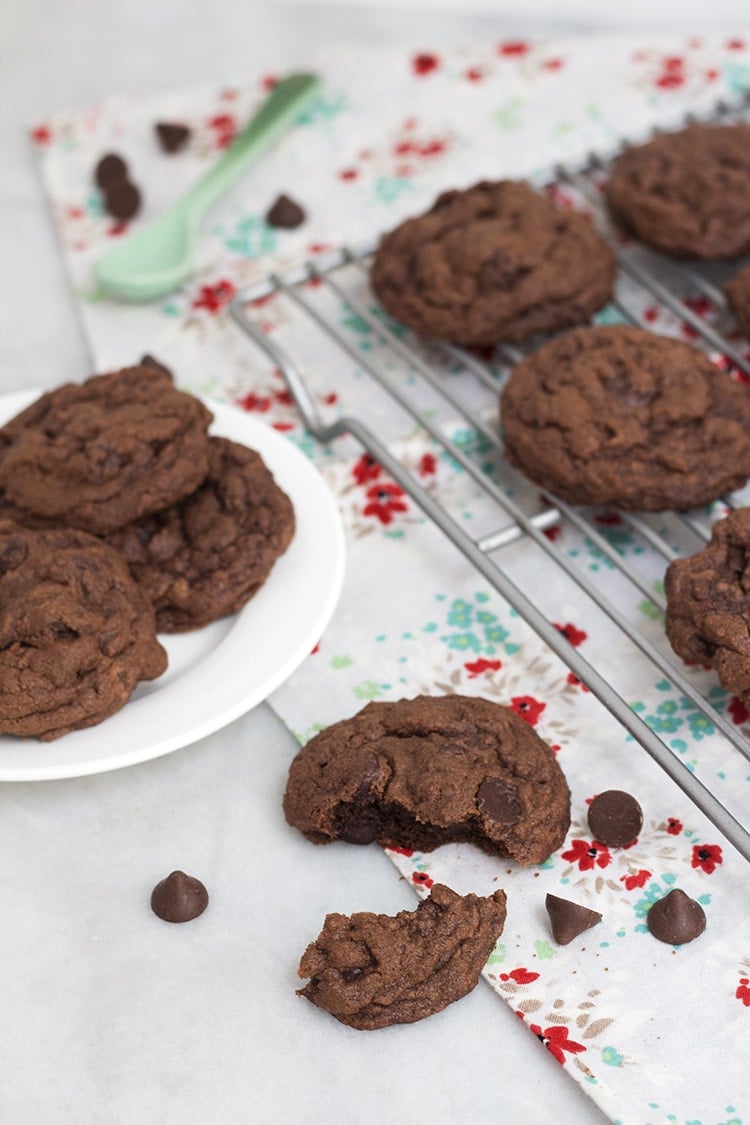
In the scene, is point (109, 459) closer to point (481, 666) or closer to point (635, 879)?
point (481, 666)

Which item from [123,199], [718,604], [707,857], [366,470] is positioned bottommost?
[707,857]

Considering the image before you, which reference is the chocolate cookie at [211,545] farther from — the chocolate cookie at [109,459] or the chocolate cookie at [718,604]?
the chocolate cookie at [718,604]

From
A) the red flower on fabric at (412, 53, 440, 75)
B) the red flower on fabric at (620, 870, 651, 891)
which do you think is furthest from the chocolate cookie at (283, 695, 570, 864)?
the red flower on fabric at (412, 53, 440, 75)

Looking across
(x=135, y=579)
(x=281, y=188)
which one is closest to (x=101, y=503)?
(x=135, y=579)

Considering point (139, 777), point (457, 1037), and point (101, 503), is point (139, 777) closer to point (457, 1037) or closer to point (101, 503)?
point (101, 503)

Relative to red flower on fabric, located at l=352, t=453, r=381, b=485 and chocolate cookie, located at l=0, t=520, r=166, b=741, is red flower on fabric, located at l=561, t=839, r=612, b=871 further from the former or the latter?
red flower on fabric, located at l=352, t=453, r=381, b=485

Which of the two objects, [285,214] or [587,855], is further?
[285,214]

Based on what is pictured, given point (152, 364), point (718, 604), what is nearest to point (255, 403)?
point (152, 364)
